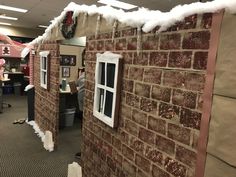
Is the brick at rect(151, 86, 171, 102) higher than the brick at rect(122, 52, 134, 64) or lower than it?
lower

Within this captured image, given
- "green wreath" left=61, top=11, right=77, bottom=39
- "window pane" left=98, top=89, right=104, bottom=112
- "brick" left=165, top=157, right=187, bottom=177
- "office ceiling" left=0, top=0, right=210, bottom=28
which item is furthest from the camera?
"office ceiling" left=0, top=0, right=210, bottom=28

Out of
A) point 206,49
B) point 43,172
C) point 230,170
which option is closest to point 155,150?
point 230,170

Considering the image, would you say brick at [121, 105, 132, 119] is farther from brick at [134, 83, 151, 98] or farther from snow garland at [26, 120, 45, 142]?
snow garland at [26, 120, 45, 142]

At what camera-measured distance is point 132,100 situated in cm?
162

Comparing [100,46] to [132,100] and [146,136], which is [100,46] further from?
[146,136]

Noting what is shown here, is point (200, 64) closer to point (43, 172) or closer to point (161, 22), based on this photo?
point (161, 22)

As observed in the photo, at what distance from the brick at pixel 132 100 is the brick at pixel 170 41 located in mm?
423

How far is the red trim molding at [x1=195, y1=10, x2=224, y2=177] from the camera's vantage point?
99cm

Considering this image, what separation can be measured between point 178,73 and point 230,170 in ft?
1.76

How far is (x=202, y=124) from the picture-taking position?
1.06 metres

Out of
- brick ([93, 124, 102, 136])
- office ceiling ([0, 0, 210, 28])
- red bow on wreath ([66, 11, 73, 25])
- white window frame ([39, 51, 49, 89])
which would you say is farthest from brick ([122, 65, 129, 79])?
office ceiling ([0, 0, 210, 28])

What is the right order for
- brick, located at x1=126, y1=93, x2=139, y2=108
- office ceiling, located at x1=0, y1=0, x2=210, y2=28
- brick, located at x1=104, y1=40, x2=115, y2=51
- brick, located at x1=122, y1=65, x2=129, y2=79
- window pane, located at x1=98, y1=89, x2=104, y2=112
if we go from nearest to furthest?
brick, located at x1=126, y1=93, x2=139, y2=108 → brick, located at x1=122, y1=65, x2=129, y2=79 → brick, located at x1=104, y1=40, x2=115, y2=51 → window pane, located at x1=98, y1=89, x2=104, y2=112 → office ceiling, located at x1=0, y1=0, x2=210, y2=28

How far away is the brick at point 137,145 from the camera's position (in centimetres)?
153

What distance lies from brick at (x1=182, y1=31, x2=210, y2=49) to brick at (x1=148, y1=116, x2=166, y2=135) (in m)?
0.46
